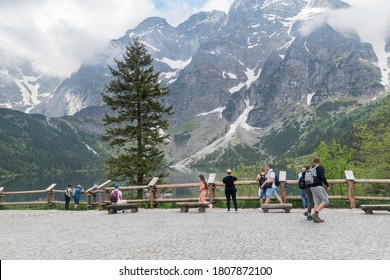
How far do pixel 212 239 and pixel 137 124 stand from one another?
20.8 meters

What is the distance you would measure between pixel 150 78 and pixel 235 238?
23148 millimetres

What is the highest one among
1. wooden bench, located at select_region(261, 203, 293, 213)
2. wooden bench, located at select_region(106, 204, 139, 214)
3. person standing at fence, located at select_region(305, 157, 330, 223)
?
person standing at fence, located at select_region(305, 157, 330, 223)

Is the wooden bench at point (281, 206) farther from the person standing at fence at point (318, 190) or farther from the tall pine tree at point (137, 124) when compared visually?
the tall pine tree at point (137, 124)

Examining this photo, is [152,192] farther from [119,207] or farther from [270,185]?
[270,185]

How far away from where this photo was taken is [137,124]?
32.5 m

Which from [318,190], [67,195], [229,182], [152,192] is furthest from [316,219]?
[67,195]

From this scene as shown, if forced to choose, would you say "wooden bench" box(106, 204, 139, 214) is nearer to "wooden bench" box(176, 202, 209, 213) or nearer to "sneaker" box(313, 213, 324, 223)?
"wooden bench" box(176, 202, 209, 213)

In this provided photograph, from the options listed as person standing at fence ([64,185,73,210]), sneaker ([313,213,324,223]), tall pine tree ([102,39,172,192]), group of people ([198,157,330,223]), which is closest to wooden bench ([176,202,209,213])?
group of people ([198,157,330,223])

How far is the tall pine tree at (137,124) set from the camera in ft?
103

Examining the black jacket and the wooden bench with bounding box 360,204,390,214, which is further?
the black jacket

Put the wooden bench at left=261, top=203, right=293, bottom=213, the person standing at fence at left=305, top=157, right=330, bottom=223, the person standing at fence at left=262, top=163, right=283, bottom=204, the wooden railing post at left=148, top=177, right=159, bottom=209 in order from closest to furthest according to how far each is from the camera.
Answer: the person standing at fence at left=305, top=157, right=330, bottom=223
the wooden bench at left=261, top=203, right=293, bottom=213
the person standing at fence at left=262, top=163, right=283, bottom=204
the wooden railing post at left=148, top=177, right=159, bottom=209

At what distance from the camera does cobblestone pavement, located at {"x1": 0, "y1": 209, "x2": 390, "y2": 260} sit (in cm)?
1070

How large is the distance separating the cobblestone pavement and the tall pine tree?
1196 centimetres
